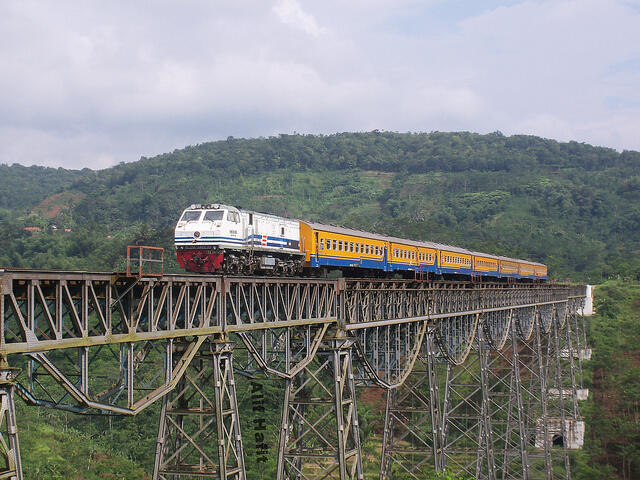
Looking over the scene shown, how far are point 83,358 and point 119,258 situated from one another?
7834cm

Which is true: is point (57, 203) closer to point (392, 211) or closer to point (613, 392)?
point (392, 211)

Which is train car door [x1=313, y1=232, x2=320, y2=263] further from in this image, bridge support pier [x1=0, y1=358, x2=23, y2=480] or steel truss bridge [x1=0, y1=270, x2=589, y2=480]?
bridge support pier [x1=0, y1=358, x2=23, y2=480]

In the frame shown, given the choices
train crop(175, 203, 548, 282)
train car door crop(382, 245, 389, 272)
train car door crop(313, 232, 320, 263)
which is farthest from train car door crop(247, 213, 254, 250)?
train car door crop(382, 245, 389, 272)

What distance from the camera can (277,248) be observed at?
2580cm

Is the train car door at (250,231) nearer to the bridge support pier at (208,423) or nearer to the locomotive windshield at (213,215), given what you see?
the locomotive windshield at (213,215)

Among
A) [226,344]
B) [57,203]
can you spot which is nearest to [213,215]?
[226,344]

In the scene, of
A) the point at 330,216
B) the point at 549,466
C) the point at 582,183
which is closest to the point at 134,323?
the point at 549,466

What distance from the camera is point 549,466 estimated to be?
153 ft

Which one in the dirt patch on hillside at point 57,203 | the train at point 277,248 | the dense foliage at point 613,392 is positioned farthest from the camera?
the dirt patch on hillside at point 57,203

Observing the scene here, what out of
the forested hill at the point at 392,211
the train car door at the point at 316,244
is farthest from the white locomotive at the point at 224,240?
the forested hill at the point at 392,211

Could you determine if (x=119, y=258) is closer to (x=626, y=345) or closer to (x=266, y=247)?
(x=626, y=345)

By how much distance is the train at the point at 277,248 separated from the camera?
22953 millimetres

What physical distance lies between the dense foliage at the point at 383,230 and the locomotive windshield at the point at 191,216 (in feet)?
100

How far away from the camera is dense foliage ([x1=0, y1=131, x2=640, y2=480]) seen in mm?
58062
